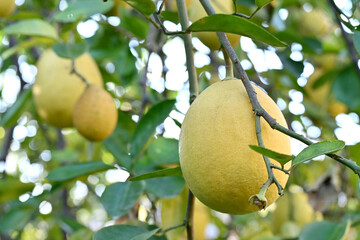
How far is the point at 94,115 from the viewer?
1032mm

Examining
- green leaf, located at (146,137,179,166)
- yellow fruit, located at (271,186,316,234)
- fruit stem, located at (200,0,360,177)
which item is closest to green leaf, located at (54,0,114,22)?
green leaf, located at (146,137,179,166)

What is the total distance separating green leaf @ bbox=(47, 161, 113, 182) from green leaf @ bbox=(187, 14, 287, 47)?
0.46 m

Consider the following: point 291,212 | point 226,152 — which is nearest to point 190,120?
point 226,152

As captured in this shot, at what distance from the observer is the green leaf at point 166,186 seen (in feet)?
3.37

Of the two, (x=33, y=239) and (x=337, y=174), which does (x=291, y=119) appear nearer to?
(x=337, y=174)

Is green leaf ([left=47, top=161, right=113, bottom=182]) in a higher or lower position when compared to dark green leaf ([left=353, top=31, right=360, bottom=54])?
lower

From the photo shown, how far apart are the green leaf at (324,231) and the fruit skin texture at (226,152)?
0.42 meters

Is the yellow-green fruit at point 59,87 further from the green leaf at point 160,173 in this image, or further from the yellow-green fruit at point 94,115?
the green leaf at point 160,173

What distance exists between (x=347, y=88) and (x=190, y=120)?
1133 mm

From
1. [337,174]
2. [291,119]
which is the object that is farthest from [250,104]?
[337,174]

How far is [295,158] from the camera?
56cm

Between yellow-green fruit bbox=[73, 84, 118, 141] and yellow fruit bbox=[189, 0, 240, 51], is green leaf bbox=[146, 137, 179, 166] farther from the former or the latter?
yellow fruit bbox=[189, 0, 240, 51]

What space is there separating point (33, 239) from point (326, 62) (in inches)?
67.2

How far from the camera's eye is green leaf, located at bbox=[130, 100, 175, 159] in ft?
3.19
